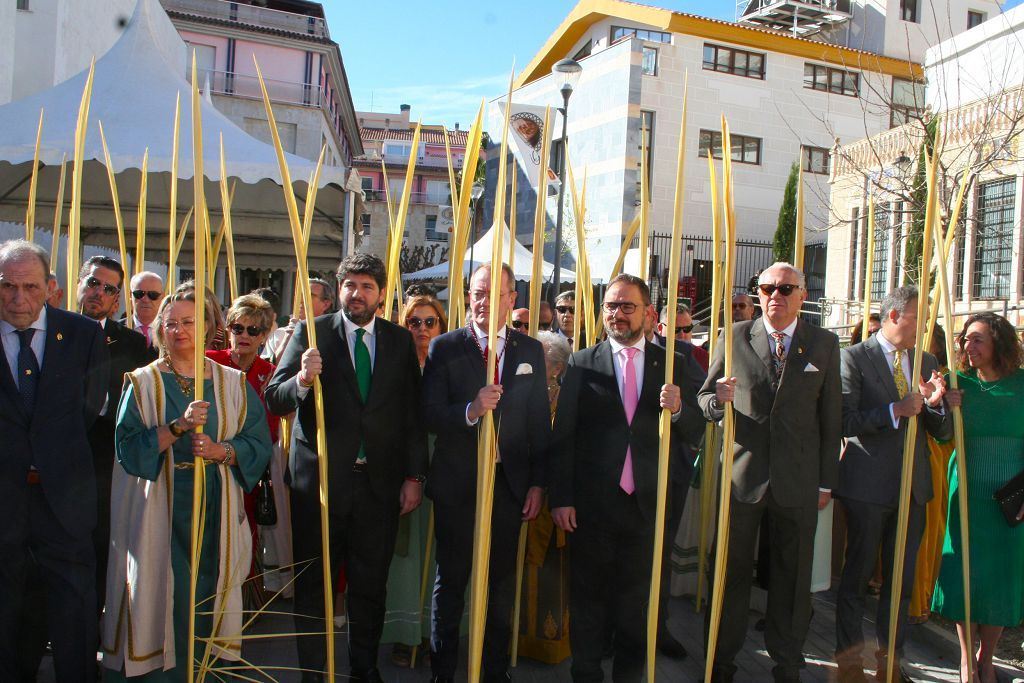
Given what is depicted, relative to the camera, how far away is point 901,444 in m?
3.60

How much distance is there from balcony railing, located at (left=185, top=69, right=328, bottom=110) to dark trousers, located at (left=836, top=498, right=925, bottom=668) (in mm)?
27855

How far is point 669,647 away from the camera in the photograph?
3859 mm

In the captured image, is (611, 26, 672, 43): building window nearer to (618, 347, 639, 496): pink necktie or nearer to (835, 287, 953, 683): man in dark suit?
(835, 287, 953, 683): man in dark suit

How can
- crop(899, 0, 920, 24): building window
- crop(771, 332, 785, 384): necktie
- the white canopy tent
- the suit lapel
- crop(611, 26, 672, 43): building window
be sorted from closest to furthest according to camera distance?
1. crop(771, 332, 785, 384): necktie
2. the suit lapel
3. the white canopy tent
4. crop(611, 26, 672, 43): building window
5. crop(899, 0, 920, 24): building window

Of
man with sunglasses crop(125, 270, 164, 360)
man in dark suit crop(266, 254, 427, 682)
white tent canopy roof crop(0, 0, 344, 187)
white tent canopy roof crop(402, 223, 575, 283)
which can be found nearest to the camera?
man in dark suit crop(266, 254, 427, 682)

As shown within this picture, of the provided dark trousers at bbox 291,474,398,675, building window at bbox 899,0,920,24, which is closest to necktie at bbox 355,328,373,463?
dark trousers at bbox 291,474,398,675

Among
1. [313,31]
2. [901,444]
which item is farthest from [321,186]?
[313,31]

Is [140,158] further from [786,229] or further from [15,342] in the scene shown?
[786,229]

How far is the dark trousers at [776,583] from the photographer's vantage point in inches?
135

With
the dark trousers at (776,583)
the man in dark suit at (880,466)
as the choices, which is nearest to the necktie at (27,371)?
the dark trousers at (776,583)

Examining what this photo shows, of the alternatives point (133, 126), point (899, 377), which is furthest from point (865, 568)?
point (133, 126)

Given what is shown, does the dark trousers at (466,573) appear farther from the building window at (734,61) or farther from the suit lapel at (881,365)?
the building window at (734,61)

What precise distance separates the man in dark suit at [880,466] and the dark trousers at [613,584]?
3.21 feet

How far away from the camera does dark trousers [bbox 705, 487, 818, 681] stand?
3.43 metres
